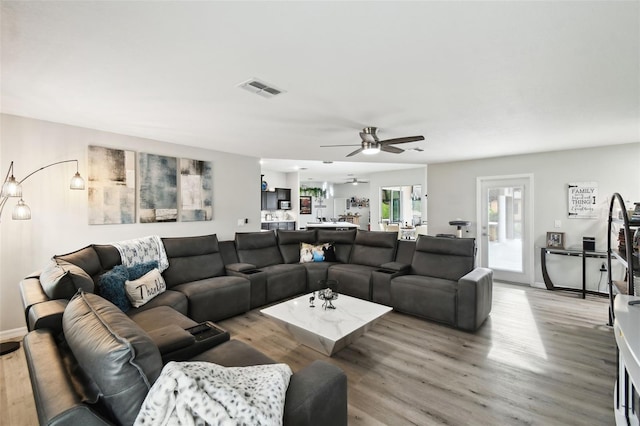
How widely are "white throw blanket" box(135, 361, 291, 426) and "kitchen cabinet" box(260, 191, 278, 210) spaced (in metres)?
8.10

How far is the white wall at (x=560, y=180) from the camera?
455 centimetres

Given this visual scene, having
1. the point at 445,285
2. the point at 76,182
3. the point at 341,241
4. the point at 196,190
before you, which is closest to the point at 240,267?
the point at 196,190

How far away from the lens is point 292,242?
206 inches

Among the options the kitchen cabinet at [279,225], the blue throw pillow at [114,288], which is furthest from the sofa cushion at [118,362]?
the kitchen cabinet at [279,225]

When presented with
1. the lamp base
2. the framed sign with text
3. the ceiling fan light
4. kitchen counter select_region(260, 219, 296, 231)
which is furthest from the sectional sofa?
kitchen counter select_region(260, 219, 296, 231)

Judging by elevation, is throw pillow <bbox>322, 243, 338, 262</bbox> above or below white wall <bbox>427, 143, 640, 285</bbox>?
below

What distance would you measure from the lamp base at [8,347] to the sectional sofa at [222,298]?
114cm

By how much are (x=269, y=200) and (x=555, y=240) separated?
721 centimetres

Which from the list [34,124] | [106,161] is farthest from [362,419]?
[34,124]

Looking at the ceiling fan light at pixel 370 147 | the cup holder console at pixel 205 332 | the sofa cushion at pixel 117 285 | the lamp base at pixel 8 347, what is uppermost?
the ceiling fan light at pixel 370 147

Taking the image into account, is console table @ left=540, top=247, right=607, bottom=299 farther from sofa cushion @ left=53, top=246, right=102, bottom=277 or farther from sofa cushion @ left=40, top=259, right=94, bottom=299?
sofa cushion @ left=53, top=246, right=102, bottom=277

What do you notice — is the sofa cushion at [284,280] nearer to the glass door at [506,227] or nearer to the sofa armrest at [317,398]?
the sofa armrest at [317,398]

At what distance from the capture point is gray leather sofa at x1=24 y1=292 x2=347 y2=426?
38.3 inches

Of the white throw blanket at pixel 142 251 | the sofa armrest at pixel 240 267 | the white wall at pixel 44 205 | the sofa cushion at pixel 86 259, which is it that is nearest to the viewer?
the sofa cushion at pixel 86 259
